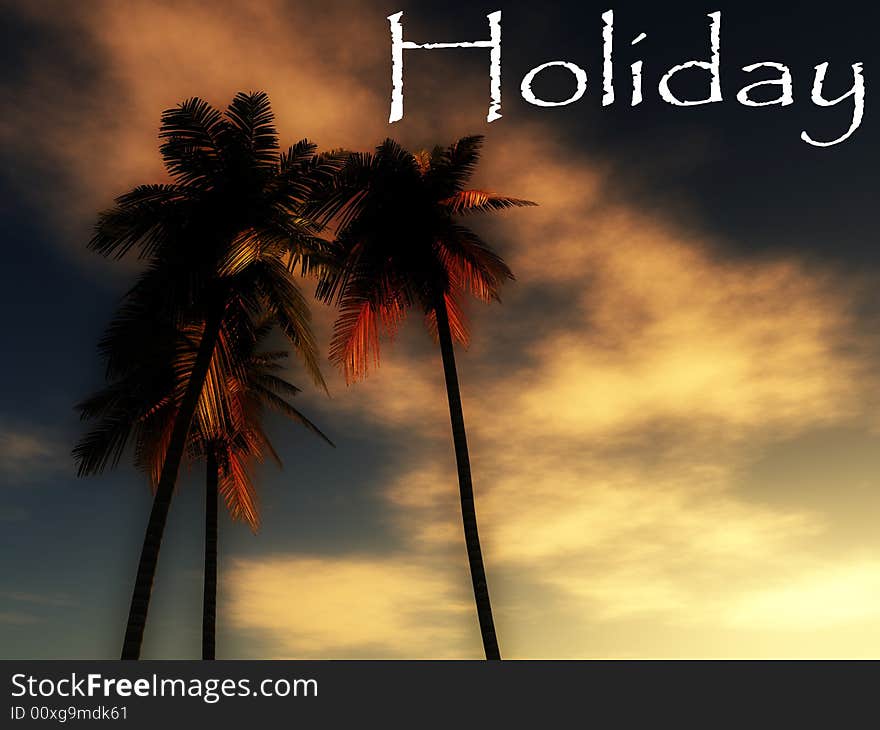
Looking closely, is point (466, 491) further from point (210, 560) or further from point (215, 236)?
point (210, 560)

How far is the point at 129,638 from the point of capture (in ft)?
60.1

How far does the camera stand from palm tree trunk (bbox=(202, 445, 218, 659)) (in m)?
29.6

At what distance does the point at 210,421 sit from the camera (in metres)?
23.9

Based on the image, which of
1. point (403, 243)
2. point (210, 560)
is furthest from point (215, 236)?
point (210, 560)

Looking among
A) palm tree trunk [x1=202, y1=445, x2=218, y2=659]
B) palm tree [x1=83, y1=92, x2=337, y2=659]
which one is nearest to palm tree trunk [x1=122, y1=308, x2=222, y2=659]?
palm tree [x1=83, y1=92, x2=337, y2=659]

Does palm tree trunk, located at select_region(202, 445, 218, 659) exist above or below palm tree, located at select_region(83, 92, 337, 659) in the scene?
below

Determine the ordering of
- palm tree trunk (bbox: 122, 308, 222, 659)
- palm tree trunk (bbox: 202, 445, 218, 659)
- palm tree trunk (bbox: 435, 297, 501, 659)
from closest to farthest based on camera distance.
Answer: palm tree trunk (bbox: 122, 308, 222, 659) < palm tree trunk (bbox: 435, 297, 501, 659) < palm tree trunk (bbox: 202, 445, 218, 659)

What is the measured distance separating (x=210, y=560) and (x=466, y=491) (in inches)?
516

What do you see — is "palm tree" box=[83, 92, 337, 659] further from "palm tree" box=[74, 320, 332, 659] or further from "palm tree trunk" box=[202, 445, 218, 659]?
"palm tree trunk" box=[202, 445, 218, 659]

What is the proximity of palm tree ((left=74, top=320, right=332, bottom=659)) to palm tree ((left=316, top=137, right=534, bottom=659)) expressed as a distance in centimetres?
342
